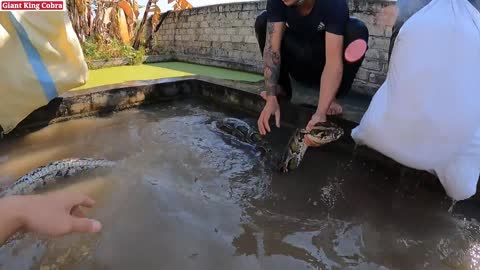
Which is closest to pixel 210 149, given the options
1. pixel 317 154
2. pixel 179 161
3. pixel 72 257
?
pixel 179 161

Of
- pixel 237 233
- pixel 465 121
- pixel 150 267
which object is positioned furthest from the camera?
pixel 237 233

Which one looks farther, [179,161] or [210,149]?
[210,149]

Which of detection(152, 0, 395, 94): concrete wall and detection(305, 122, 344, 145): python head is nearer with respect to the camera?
detection(305, 122, 344, 145): python head

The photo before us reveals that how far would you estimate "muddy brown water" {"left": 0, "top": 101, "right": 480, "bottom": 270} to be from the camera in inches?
56.2

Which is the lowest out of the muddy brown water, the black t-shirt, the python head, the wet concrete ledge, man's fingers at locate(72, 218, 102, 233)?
the muddy brown water

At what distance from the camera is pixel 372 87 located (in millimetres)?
3717

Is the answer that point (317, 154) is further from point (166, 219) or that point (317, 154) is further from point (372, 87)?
point (372, 87)

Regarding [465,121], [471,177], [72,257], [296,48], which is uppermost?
[296,48]

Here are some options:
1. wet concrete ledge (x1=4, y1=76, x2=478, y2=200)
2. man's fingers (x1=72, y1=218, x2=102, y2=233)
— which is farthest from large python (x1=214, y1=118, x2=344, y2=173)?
man's fingers (x1=72, y1=218, x2=102, y2=233)

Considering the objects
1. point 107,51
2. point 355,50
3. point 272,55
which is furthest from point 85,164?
point 107,51

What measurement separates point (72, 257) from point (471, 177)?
184cm

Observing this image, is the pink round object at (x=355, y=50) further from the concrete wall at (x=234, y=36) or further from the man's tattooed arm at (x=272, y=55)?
the concrete wall at (x=234, y=36)

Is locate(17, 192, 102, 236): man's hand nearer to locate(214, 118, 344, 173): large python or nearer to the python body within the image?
the python body

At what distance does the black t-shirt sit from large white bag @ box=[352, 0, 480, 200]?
51cm
